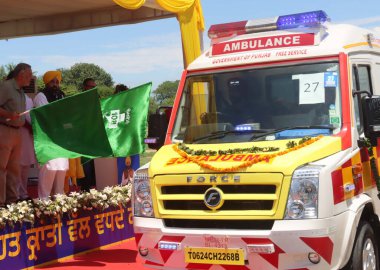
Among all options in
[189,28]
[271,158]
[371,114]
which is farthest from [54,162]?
[371,114]

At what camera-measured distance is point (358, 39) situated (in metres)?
6.01

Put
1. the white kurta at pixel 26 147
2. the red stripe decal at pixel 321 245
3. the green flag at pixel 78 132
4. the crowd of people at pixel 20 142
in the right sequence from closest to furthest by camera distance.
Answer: the red stripe decal at pixel 321 245 → the green flag at pixel 78 132 → the crowd of people at pixel 20 142 → the white kurta at pixel 26 147

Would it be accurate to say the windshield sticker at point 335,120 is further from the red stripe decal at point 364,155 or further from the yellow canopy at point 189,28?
the yellow canopy at point 189,28

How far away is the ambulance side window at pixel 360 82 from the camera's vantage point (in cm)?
548

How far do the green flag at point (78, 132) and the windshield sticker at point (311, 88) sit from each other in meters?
2.63

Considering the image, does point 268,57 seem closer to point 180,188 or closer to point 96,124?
point 180,188

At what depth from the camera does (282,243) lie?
4.64 meters

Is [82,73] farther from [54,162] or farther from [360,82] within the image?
[360,82]

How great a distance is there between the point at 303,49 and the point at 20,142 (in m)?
4.08

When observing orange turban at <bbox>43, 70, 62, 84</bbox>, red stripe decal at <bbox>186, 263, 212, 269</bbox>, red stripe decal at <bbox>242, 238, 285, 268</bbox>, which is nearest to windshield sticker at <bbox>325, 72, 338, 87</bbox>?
red stripe decal at <bbox>242, 238, 285, 268</bbox>

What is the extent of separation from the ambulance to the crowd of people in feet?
8.16

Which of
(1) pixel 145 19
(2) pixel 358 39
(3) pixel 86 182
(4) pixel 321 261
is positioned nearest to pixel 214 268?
(4) pixel 321 261

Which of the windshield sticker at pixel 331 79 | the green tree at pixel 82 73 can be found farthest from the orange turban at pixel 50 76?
the green tree at pixel 82 73

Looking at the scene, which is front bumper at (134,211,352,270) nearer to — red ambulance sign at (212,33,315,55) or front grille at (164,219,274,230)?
front grille at (164,219,274,230)
